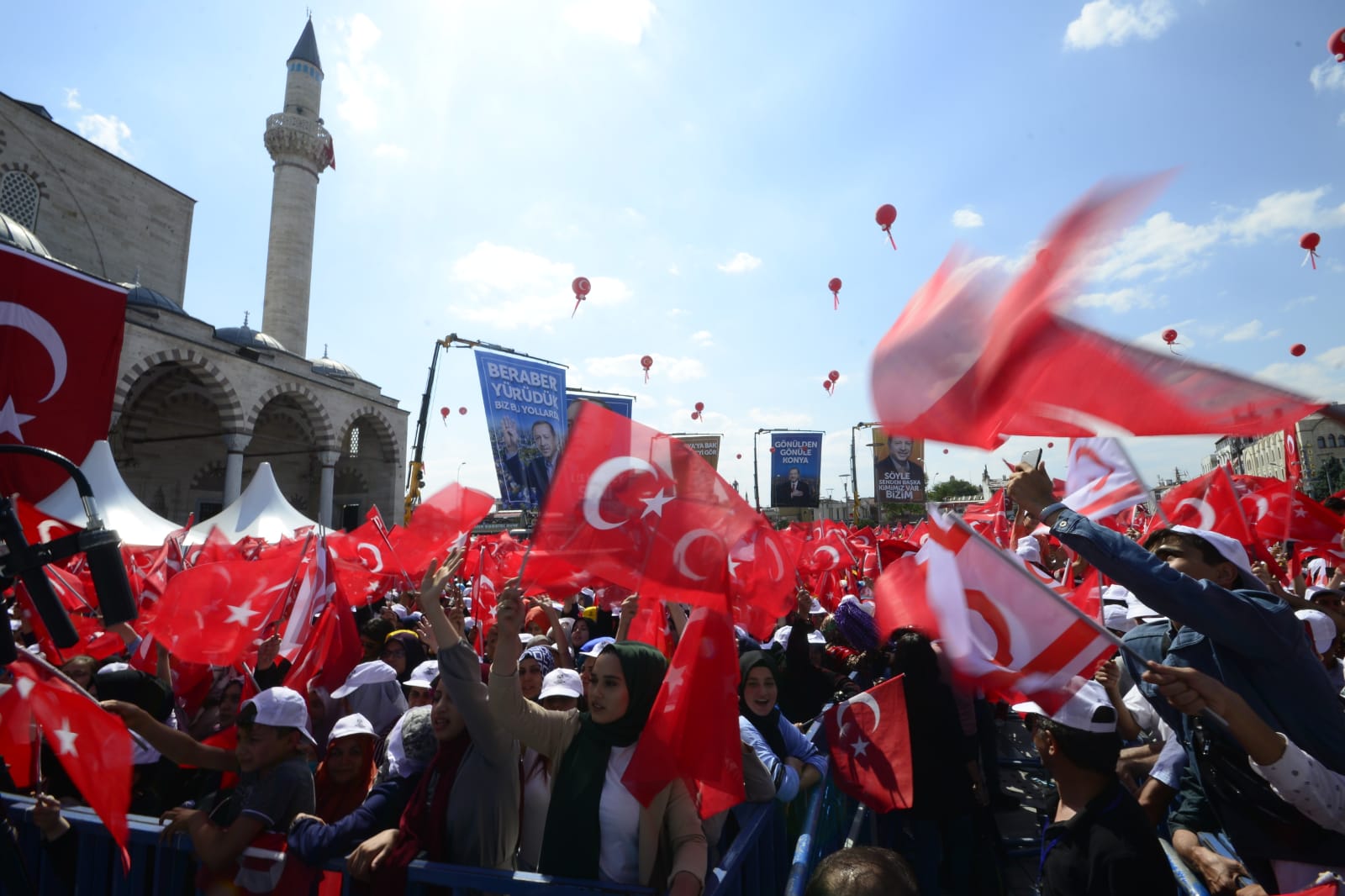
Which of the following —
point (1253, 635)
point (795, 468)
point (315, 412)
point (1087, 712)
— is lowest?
point (1087, 712)

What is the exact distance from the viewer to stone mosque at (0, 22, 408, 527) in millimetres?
22578

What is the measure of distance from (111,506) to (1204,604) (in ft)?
46.4

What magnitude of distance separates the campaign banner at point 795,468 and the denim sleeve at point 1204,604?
2594 centimetres

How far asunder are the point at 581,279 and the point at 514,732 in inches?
613

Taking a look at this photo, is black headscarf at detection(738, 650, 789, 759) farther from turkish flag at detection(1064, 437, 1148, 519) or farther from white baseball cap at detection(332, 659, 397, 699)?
white baseball cap at detection(332, 659, 397, 699)

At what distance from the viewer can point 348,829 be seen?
7.99ft

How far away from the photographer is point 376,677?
3.96m

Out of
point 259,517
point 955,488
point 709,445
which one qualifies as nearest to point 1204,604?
point 259,517

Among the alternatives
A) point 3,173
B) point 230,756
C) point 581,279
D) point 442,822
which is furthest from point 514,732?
point 3,173

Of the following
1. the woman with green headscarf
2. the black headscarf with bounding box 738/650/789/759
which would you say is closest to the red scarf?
the woman with green headscarf

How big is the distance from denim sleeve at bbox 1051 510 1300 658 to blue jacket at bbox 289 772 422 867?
8.11ft

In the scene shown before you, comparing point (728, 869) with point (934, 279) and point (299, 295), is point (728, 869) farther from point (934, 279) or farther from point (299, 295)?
point (299, 295)

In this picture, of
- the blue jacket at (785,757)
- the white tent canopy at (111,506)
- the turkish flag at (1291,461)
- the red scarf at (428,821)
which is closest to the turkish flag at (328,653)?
the red scarf at (428,821)

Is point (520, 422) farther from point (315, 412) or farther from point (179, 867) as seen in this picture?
point (315, 412)
